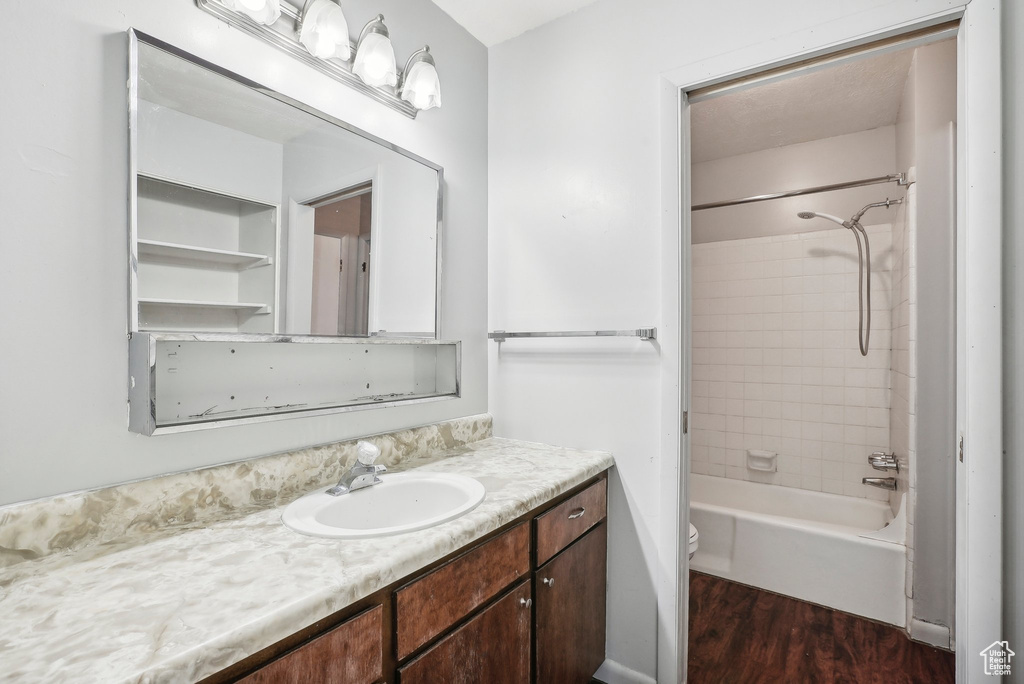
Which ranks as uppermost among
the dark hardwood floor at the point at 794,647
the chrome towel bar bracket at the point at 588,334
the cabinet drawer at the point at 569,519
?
the chrome towel bar bracket at the point at 588,334

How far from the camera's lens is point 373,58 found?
1.34m

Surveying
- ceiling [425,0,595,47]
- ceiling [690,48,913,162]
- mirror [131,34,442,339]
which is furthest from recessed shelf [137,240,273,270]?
ceiling [690,48,913,162]

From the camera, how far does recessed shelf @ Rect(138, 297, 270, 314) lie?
3.23 feet

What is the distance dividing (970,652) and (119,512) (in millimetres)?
1848

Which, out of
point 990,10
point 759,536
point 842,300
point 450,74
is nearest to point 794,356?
point 842,300

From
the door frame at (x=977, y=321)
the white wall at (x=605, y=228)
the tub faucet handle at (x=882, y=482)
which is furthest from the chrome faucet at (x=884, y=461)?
the white wall at (x=605, y=228)

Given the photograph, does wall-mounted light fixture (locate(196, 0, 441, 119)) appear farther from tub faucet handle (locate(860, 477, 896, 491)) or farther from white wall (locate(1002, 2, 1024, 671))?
tub faucet handle (locate(860, 477, 896, 491))

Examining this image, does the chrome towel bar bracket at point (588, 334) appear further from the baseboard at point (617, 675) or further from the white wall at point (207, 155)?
the baseboard at point (617, 675)

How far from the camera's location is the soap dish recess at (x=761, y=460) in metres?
2.78

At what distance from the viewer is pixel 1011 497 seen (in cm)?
108

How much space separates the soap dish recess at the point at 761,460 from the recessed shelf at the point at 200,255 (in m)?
2.74

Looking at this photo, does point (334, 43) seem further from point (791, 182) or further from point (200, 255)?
point (791, 182)

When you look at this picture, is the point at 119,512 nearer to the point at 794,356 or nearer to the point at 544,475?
the point at 544,475

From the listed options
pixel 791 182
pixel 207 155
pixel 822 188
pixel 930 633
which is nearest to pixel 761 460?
pixel 930 633
